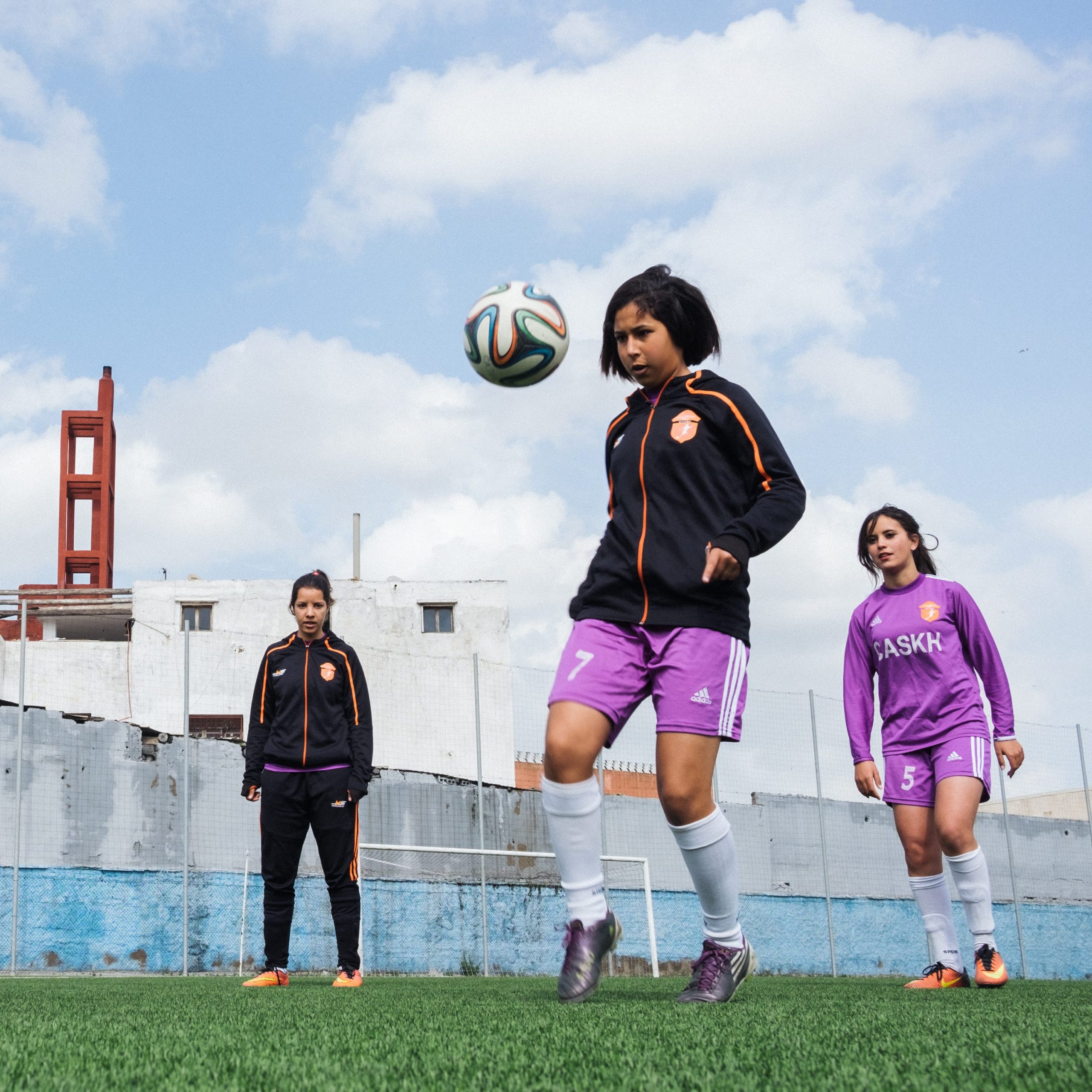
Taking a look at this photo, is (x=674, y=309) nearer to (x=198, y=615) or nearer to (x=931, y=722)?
(x=931, y=722)

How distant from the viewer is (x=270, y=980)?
17.3 ft

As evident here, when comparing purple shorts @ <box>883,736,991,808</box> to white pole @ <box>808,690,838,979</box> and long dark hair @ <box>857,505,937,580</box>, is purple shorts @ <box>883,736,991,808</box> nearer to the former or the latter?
long dark hair @ <box>857,505,937,580</box>

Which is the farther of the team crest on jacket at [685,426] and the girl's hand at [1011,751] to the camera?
the girl's hand at [1011,751]

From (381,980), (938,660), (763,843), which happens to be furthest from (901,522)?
(763,843)

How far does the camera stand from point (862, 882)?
16656mm

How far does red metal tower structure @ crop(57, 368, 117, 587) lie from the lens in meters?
41.5

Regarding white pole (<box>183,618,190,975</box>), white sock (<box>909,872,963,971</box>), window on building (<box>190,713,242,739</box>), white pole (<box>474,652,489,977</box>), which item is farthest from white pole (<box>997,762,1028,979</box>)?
window on building (<box>190,713,242,739</box>)

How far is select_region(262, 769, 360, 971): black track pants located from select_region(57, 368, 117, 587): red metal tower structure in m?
38.0

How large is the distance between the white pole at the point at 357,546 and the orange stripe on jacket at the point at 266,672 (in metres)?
34.8

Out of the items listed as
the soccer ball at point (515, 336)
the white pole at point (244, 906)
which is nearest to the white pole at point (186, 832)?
the white pole at point (244, 906)

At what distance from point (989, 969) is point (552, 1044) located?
11.0 feet

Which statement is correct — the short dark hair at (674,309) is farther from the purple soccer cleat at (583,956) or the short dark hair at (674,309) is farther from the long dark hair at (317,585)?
the long dark hair at (317,585)

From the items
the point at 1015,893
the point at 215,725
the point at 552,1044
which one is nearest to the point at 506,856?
the point at 1015,893

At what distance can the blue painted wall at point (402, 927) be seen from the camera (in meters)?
13.4
